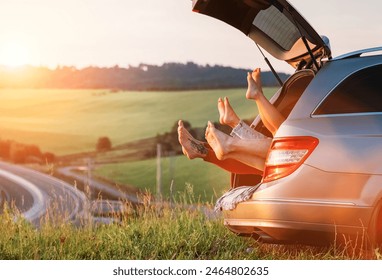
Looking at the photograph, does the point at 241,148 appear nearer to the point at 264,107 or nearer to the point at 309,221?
the point at 264,107

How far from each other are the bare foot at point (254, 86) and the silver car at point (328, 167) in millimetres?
591

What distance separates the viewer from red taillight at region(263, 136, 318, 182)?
5.75 metres

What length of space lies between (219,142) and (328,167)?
3.67 feet

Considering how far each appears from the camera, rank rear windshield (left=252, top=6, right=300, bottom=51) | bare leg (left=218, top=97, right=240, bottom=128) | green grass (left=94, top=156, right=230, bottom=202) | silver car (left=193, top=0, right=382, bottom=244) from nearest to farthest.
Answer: silver car (left=193, top=0, right=382, bottom=244) < rear windshield (left=252, top=6, right=300, bottom=51) < bare leg (left=218, top=97, right=240, bottom=128) < green grass (left=94, top=156, right=230, bottom=202)

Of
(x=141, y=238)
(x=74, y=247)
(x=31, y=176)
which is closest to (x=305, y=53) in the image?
(x=141, y=238)

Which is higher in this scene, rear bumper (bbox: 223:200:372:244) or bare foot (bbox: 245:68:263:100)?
bare foot (bbox: 245:68:263:100)

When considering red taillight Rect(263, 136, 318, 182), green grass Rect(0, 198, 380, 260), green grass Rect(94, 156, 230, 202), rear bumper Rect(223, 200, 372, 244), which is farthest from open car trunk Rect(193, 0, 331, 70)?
green grass Rect(94, 156, 230, 202)

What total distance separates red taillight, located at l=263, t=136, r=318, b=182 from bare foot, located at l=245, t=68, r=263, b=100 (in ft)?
2.53

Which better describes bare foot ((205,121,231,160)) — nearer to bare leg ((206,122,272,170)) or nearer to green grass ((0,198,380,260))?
bare leg ((206,122,272,170))

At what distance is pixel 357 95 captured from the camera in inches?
234

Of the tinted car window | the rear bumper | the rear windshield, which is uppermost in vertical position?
the rear windshield

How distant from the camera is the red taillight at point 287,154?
5.75 metres

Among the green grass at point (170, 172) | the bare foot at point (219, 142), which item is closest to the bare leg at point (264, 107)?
the bare foot at point (219, 142)
